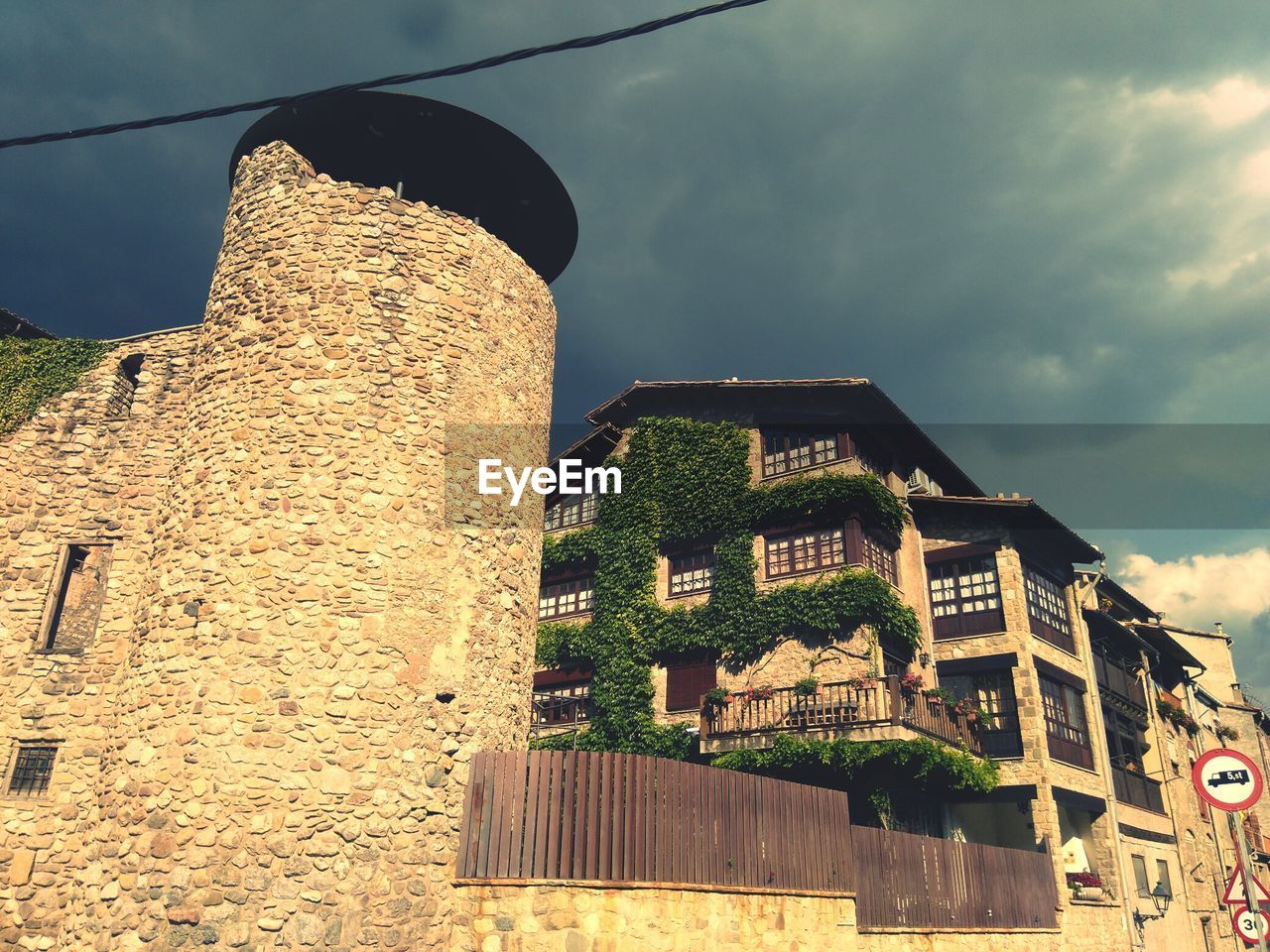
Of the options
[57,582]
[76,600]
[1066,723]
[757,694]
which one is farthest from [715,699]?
[57,582]

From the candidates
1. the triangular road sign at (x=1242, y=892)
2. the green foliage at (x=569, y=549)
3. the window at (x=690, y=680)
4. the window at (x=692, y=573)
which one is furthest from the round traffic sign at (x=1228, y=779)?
the green foliage at (x=569, y=549)

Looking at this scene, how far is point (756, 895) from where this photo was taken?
40.1 ft

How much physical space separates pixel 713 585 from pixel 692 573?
903mm

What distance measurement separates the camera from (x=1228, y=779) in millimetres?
10039

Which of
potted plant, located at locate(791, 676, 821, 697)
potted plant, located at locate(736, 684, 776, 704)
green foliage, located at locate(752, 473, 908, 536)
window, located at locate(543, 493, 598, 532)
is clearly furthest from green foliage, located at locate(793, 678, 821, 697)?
window, located at locate(543, 493, 598, 532)

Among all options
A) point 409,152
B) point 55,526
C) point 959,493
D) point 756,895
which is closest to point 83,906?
point 55,526

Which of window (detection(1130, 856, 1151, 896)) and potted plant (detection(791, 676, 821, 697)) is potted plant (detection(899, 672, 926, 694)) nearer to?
potted plant (detection(791, 676, 821, 697))

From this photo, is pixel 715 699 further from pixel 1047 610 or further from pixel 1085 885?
pixel 1047 610

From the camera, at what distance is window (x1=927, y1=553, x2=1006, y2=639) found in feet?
81.3

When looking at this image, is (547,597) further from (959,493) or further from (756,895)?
(756,895)

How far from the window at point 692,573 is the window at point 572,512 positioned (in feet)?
11.1

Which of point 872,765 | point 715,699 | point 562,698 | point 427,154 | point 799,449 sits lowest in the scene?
point 872,765

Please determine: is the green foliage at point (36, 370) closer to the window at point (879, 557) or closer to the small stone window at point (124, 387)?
the small stone window at point (124, 387)

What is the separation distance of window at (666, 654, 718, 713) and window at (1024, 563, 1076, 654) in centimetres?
835
